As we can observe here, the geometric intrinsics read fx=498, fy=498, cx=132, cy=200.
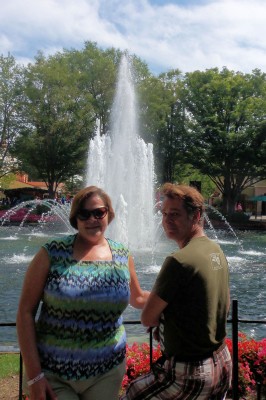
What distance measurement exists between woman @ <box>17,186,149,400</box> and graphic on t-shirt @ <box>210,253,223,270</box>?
1.61ft

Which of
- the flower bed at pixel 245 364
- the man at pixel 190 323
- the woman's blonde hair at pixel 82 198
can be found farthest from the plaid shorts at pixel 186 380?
the flower bed at pixel 245 364

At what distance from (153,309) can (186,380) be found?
391mm

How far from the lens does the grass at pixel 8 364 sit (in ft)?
19.4

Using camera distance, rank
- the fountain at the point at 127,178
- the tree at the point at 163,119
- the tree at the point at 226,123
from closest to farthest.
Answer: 1. the fountain at the point at 127,178
2. the tree at the point at 226,123
3. the tree at the point at 163,119

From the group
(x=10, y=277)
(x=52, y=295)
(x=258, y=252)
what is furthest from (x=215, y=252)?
(x=258, y=252)

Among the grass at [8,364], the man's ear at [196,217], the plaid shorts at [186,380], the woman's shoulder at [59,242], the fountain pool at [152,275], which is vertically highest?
the man's ear at [196,217]

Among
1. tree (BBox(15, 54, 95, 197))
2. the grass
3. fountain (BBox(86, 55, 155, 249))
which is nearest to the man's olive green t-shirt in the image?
the grass

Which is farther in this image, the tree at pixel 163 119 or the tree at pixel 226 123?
the tree at pixel 163 119

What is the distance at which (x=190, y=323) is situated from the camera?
8.33 feet

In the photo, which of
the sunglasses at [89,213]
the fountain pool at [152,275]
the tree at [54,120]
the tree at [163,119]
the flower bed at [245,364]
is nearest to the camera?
the sunglasses at [89,213]

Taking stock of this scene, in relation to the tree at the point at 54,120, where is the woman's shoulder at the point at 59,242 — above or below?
below

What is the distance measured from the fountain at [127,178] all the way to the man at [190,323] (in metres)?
16.8

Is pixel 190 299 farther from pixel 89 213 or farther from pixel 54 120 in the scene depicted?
pixel 54 120

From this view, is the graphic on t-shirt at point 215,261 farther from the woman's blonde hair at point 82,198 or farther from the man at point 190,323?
the woman's blonde hair at point 82,198
